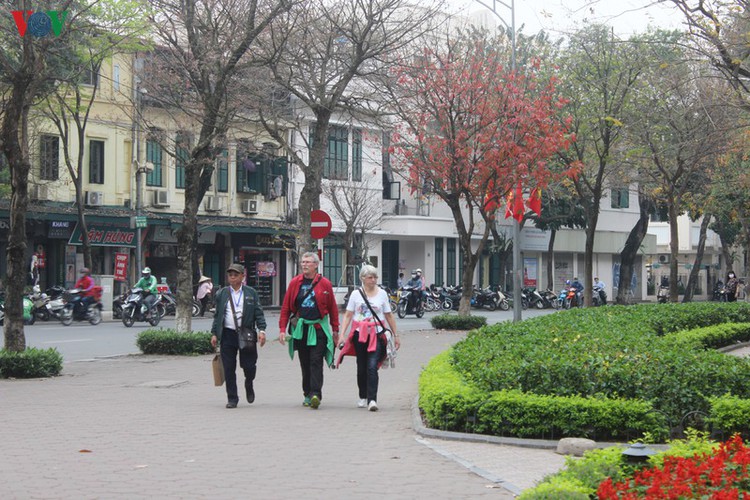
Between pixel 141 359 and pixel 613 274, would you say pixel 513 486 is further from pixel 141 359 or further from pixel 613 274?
pixel 613 274

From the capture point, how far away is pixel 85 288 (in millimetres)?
28812

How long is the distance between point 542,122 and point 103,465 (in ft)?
64.5

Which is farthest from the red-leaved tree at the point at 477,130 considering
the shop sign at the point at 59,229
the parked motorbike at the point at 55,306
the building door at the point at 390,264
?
the building door at the point at 390,264

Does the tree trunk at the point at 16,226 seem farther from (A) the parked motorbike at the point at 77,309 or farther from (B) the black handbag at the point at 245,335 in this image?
(A) the parked motorbike at the point at 77,309

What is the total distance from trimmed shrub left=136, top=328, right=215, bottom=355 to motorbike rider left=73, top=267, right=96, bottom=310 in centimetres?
1004

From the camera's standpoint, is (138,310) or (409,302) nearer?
(138,310)

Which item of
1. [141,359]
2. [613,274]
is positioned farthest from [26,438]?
[613,274]

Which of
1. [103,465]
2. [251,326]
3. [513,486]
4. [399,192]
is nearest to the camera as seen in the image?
[513,486]

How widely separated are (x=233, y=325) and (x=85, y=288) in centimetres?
1811

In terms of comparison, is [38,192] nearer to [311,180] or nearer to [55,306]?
[55,306]

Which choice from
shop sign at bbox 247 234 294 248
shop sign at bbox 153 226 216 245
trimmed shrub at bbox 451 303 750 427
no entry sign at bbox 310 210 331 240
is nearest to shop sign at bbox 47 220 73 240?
shop sign at bbox 153 226 216 245

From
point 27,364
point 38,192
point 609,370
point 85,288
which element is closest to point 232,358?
point 609,370

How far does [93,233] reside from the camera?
35812 mm

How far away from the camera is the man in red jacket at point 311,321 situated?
1174cm
